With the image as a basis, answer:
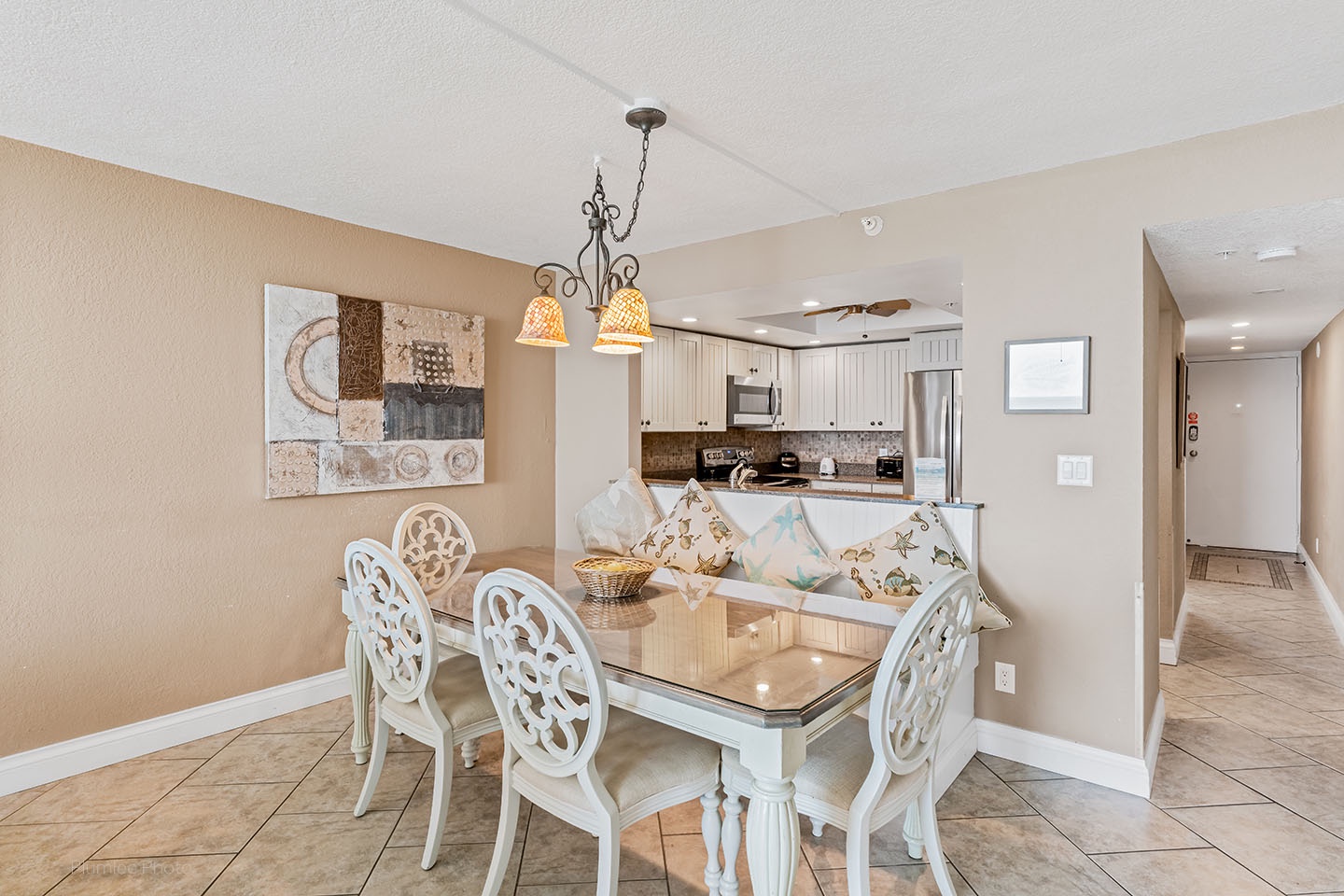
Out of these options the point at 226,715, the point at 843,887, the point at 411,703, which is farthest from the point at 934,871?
the point at 226,715

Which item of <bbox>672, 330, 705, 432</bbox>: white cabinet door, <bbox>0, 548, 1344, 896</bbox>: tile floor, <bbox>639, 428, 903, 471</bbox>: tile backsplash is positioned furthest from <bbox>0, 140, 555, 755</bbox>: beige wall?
<bbox>639, 428, 903, 471</bbox>: tile backsplash

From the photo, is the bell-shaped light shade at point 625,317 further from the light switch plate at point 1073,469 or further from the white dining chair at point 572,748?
the light switch plate at point 1073,469

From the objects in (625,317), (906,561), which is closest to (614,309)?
(625,317)

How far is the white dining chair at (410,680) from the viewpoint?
201 cm

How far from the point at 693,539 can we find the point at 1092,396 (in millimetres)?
1827

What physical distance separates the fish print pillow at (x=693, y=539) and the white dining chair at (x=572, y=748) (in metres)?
1.50

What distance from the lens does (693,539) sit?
11.4 ft

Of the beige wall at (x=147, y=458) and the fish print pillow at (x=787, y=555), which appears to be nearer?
the beige wall at (x=147, y=458)

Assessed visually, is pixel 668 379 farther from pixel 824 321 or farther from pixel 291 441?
pixel 291 441

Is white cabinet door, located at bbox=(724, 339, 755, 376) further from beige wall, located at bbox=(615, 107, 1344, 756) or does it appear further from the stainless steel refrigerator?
beige wall, located at bbox=(615, 107, 1344, 756)

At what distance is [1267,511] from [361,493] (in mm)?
8338

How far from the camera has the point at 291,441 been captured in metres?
3.17

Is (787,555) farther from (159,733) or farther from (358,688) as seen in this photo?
(159,733)

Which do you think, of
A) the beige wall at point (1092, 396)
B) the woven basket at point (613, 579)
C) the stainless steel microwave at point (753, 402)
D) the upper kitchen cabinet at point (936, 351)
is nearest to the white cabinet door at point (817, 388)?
the stainless steel microwave at point (753, 402)
